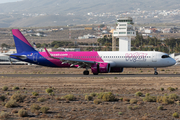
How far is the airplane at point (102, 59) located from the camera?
48.7 meters

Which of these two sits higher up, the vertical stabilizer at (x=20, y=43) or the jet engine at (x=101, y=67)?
the vertical stabilizer at (x=20, y=43)

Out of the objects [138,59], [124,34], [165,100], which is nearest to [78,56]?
[138,59]

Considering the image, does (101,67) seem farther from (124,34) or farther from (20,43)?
(124,34)

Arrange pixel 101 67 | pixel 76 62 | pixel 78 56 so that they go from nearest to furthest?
pixel 101 67, pixel 76 62, pixel 78 56

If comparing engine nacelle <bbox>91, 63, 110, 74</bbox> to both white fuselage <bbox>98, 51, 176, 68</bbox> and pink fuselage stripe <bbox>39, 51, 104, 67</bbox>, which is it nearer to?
white fuselage <bbox>98, 51, 176, 68</bbox>

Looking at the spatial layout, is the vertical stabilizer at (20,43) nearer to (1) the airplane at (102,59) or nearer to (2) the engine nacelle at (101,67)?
(1) the airplane at (102,59)

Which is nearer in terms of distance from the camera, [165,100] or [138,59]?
[165,100]

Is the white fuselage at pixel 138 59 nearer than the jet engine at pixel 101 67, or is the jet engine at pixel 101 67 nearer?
the jet engine at pixel 101 67

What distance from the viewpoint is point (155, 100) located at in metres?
24.7

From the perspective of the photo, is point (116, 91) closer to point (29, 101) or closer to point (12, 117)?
point (29, 101)

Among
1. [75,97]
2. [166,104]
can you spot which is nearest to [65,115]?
[75,97]

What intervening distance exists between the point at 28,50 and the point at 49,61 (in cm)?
458

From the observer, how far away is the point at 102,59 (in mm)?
50312

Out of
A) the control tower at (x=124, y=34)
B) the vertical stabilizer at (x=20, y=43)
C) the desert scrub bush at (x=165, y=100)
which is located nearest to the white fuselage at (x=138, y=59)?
the vertical stabilizer at (x=20, y=43)
